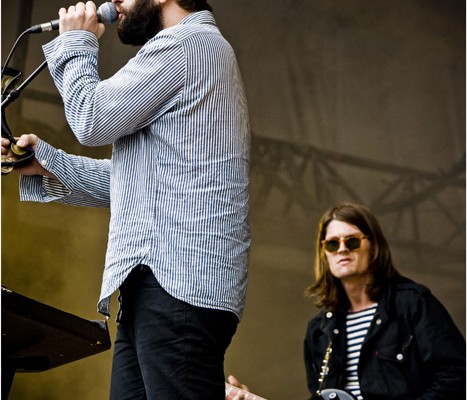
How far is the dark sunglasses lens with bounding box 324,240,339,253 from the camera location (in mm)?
3248

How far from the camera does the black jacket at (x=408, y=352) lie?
8.99ft

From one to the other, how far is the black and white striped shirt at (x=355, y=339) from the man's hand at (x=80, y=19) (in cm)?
161

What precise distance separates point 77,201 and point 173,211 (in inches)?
15.9

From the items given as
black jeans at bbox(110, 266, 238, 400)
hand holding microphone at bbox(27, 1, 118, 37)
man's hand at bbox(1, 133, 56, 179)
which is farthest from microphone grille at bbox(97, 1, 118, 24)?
black jeans at bbox(110, 266, 238, 400)

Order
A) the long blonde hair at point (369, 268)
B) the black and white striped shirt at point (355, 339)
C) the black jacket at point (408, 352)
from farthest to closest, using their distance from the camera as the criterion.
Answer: the long blonde hair at point (369, 268) → the black and white striped shirt at point (355, 339) → the black jacket at point (408, 352)

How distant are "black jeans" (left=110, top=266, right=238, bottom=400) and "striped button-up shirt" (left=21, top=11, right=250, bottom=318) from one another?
1.0 inches

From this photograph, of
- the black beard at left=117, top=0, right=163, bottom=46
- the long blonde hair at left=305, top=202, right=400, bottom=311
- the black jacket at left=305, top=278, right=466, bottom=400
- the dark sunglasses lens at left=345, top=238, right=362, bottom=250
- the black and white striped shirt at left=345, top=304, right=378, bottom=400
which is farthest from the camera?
the dark sunglasses lens at left=345, top=238, right=362, bottom=250

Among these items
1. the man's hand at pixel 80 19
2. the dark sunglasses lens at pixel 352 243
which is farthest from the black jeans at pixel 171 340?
the dark sunglasses lens at pixel 352 243

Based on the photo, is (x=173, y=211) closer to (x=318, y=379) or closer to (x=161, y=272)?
(x=161, y=272)

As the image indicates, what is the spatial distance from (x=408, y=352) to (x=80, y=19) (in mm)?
1656

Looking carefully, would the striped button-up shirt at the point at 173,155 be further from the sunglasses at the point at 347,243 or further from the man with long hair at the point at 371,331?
the sunglasses at the point at 347,243

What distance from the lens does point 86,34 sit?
A: 1.74m

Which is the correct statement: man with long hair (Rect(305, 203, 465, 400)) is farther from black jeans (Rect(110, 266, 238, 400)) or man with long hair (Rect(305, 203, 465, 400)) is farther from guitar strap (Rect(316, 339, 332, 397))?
black jeans (Rect(110, 266, 238, 400))

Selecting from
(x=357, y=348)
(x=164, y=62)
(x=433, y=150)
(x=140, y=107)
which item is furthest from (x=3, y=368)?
(x=433, y=150)
